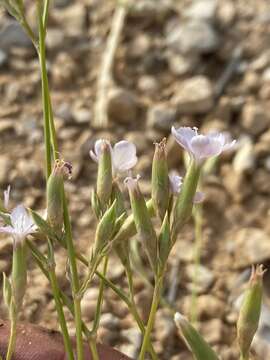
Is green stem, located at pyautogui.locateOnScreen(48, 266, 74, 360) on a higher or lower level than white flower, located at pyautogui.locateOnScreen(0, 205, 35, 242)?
lower

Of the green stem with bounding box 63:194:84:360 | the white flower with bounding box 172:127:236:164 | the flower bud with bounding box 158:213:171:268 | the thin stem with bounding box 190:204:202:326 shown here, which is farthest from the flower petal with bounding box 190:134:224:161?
the thin stem with bounding box 190:204:202:326

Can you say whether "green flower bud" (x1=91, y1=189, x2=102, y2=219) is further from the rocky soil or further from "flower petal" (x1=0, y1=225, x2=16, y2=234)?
the rocky soil

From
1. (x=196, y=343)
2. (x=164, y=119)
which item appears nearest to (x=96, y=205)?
(x=196, y=343)

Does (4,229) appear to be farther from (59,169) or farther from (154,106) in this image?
(154,106)

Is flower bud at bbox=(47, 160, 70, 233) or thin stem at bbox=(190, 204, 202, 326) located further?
thin stem at bbox=(190, 204, 202, 326)

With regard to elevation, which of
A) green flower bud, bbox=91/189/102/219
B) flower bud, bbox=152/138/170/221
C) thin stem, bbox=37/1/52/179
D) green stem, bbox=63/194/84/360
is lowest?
green stem, bbox=63/194/84/360

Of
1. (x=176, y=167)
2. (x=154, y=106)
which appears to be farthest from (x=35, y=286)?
(x=154, y=106)

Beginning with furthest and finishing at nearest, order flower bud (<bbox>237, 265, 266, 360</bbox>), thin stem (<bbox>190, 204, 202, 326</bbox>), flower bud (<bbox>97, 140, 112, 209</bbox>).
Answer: thin stem (<bbox>190, 204, 202, 326</bbox>) < flower bud (<bbox>97, 140, 112, 209</bbox>) < flower bud (<bbox>237, 265, 266, 360</bbox>)

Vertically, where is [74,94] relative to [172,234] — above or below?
above
